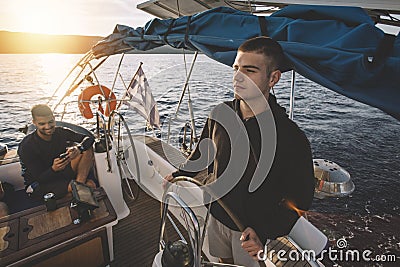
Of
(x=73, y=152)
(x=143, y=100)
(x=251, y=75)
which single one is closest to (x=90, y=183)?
(x=73, y=152)

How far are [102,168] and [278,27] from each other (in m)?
1.63

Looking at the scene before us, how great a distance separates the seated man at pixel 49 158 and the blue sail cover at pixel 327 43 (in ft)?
4.33

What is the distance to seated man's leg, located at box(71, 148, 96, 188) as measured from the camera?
6.97 ft

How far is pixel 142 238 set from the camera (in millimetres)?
1916

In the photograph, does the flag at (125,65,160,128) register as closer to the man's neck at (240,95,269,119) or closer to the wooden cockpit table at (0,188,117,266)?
the wooden cockpit table at (0,188,117,266)

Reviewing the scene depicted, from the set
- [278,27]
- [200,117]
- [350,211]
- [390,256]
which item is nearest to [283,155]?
[278,27]

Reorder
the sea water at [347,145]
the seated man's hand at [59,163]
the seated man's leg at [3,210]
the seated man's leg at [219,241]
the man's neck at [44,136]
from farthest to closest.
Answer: the sea water at [347,145]
the man's neck at [44,136]
the seated man's hand at [59,163]
the seated man's leg at [3,210]
the seated man's leg at [219,241]

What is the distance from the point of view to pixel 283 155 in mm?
948

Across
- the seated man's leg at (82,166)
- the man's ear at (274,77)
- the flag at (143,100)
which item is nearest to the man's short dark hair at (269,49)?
the man's ear at (274,77)

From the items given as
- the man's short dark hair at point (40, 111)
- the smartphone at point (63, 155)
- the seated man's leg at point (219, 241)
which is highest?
the man's short dark hair at point (40, 111)

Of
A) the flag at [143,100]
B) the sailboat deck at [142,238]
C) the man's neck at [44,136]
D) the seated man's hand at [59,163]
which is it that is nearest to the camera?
the sailboat deck at [142,238]

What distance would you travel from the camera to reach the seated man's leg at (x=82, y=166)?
6.97ft

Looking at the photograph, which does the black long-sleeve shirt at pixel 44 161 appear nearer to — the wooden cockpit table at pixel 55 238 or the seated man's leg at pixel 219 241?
the wooden cockpit table at pixel 55 238

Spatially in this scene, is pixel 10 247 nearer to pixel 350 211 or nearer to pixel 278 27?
pixel 278 27
